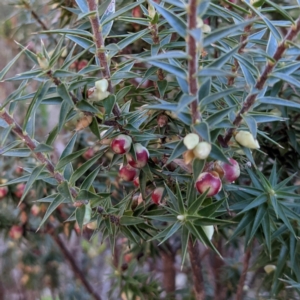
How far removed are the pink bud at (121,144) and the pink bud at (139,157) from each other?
14mm

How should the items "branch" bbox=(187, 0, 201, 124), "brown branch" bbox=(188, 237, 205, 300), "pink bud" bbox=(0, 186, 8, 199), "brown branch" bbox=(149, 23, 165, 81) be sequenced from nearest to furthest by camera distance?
"branch" bbox=(187, 0, 201, 124), "brown branch" bbox=(149, 23, 165, 81), "brown branch" bbox=(188, 237, 205, 300), "pink bud" bbox=(0, 186, 8, 199)

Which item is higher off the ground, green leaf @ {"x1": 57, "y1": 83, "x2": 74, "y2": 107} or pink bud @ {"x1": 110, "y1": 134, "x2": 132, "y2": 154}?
green leaf @ {"x1": 57, "y1": 83, "x2": 74, "y2": 107}

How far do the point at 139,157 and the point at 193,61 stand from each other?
185 mm

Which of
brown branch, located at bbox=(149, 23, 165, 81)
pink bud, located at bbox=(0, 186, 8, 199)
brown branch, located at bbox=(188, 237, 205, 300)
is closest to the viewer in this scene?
brown branch, located at bbox=(149, 23, 165, 81)

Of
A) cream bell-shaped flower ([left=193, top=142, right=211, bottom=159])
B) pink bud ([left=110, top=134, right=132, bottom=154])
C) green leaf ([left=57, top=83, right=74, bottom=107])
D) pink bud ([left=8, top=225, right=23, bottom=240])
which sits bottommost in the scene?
pink bud ([left=8, top=225, right=23, bottom=240])

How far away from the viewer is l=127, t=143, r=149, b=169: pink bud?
0.51 metres

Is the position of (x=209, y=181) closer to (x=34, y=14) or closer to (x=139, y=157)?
(x=139, y=157)

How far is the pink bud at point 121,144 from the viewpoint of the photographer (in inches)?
19.3

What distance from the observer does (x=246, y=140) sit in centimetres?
44

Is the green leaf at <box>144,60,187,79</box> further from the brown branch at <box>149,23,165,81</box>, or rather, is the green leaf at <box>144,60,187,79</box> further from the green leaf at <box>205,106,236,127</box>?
the brown branch at <box>149,23,165,81</box>

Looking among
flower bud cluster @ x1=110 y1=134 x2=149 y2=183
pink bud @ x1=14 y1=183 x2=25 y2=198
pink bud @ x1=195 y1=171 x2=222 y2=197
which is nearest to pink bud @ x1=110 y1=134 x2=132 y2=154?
flower bud cluster @ x1=110 y1=134 x2=149 y2=183

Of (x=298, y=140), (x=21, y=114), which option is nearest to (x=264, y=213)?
(x=298, y=140)

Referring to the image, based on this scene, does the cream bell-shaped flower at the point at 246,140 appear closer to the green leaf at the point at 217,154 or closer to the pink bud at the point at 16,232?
the green leaf at the point at 217,154

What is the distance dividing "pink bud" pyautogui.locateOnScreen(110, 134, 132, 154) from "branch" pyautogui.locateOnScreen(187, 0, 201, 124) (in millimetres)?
121
